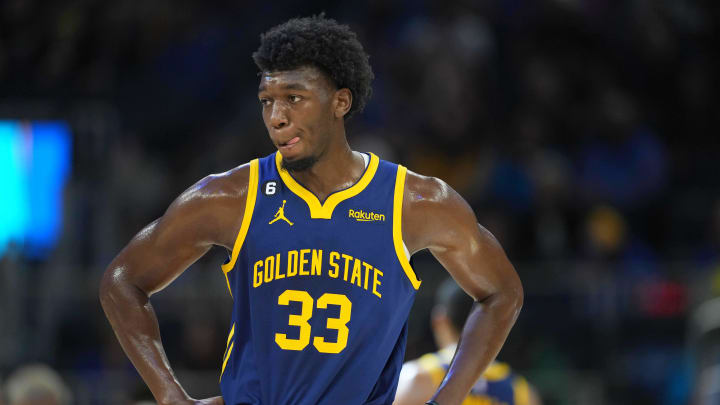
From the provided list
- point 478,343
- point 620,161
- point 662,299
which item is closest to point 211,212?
point 478,343

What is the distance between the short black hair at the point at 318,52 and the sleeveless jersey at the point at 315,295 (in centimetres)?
38

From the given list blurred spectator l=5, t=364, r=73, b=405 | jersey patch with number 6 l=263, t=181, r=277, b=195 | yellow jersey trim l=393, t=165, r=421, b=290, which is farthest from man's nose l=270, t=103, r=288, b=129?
blurred spectator l=5, t=364, r=73, b=405

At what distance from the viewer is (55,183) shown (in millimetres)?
8875

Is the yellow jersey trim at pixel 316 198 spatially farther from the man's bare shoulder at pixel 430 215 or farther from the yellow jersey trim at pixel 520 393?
the yellow jersey trim at pixel 520 393

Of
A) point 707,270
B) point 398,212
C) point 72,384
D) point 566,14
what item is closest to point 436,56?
point 566,14

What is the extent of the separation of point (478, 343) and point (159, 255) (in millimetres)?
1148

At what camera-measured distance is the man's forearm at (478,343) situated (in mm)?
3686

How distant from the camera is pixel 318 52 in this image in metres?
3.59

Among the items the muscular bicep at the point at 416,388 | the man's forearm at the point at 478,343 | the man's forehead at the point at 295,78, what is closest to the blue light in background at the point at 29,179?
the muscular bicep at the point at 416,388

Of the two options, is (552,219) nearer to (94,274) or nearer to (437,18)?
(437,18)

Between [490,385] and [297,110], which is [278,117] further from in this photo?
[490,385]

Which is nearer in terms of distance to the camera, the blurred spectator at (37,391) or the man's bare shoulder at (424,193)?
the man's bare shoulder at (424,193)

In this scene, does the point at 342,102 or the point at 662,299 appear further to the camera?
the point at 662,299

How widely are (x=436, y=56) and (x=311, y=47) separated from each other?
297 inches
